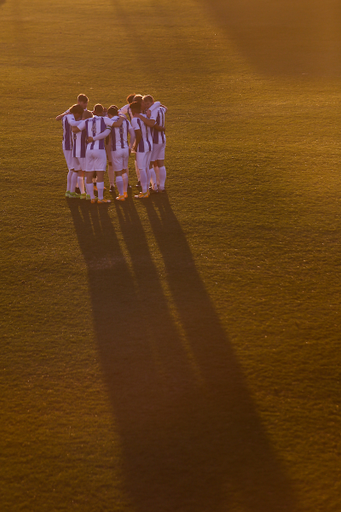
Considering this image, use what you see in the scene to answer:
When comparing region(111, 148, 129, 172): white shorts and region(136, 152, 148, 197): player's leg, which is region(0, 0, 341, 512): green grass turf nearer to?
region(136, 152, 148, 197): player's leg

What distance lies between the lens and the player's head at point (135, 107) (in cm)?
943

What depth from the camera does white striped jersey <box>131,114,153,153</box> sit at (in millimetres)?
9484

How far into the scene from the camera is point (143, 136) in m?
9.63

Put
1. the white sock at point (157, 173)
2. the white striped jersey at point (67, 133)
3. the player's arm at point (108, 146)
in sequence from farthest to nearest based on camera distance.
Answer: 1. the white sock at point (157, 173)
2. the player's arm at point (108, 146)
3. the white striped jersey at point (67, 133)

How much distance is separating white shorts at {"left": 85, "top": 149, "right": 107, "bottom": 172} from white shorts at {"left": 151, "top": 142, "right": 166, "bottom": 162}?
3.60 feet

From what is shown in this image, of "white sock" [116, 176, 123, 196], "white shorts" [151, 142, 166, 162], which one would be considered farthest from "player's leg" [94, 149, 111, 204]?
"white shorts" [151, 142, 166, 162]

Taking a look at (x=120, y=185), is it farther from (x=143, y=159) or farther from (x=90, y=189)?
(x=143, y=159)

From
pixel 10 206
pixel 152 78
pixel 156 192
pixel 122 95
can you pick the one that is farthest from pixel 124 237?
pixel 152 78

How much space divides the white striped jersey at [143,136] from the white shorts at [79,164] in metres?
1.11

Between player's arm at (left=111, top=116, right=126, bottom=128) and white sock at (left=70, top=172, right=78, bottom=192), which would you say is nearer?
player's arm at (left=111, top=116, right=126, bottom=128)

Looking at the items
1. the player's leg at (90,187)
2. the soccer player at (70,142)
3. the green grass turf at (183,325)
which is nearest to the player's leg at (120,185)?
the green grass turf at (183,325)

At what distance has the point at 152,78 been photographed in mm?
19031

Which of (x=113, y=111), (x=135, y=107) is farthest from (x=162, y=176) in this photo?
(x=113, y=111)

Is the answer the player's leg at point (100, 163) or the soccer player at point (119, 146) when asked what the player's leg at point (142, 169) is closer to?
the soccer player at point (119, 146)
